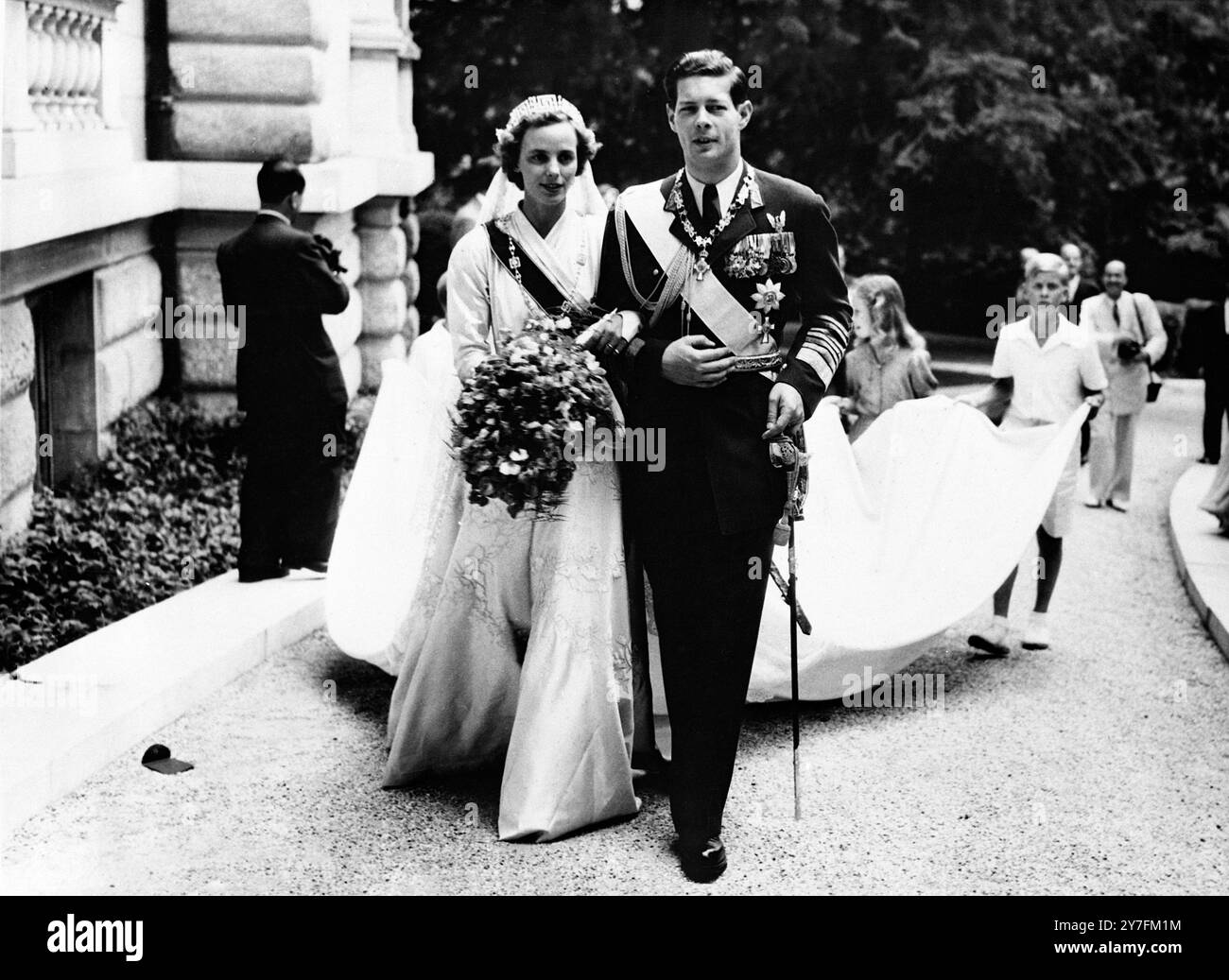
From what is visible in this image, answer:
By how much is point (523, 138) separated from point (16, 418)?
3.74 meters

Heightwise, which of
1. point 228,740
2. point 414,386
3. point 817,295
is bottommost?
point 228,740

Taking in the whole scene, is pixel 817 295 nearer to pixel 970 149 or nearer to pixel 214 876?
pixel 214 876

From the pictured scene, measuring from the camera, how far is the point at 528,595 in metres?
6.08

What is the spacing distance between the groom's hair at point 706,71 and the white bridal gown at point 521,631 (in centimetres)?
58

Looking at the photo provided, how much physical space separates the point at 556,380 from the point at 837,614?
2441mm

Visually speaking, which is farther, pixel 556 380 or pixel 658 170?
pixel 658 170

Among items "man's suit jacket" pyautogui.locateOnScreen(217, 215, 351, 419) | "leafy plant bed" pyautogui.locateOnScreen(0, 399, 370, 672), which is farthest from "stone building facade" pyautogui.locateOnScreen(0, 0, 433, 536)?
"man's suit jacket" pyautogui.locateOnScreen(217, 215, 351, 419)

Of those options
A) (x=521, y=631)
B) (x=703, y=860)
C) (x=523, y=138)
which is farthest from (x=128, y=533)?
(x=703, y=860)

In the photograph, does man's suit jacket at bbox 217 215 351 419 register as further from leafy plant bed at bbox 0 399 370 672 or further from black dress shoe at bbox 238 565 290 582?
black dress shoe at bbox 238 565 290 582

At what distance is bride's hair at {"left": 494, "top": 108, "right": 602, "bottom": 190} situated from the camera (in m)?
5.77

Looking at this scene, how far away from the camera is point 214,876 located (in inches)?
220

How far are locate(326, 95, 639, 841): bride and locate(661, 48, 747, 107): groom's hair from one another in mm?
411

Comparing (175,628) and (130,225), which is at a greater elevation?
(130,225)

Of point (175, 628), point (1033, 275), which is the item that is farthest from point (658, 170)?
point (175, 628)
